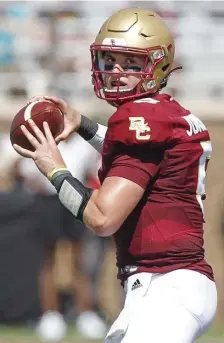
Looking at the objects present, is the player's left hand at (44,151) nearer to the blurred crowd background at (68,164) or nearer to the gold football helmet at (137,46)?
the gold football helmet at (137,46)

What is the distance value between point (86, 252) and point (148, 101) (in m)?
3.74

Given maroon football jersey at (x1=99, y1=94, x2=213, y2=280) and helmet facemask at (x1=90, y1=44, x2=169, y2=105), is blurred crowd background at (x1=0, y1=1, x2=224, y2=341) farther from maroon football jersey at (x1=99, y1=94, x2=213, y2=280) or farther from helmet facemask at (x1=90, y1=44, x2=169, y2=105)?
maroon football jersey at (x1=99, y1=94, x2=213, y2=280)

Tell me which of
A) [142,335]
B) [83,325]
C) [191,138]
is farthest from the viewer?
[83,325]

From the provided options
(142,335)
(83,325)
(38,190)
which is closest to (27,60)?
(38,190)

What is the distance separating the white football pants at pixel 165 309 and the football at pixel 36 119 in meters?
0.68

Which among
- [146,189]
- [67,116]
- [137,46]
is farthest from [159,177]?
[67,116]

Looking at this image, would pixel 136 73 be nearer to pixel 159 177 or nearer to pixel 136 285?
pixel 159 177

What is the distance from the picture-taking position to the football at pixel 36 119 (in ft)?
11.9

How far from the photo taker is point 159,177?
346cm

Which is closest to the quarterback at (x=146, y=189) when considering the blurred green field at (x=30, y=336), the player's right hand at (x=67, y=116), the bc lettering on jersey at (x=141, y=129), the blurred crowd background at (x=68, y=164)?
the bc lettering on jersey at (x=141, y=129)

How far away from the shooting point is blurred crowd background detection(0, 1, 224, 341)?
23.2 ft

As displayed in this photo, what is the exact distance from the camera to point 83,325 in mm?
6902

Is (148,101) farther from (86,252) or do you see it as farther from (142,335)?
(86,252)

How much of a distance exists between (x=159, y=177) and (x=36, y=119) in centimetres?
56
